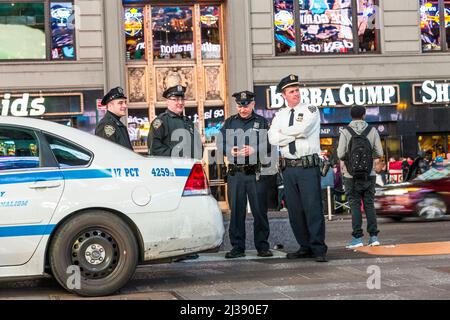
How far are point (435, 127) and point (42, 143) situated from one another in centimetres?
1808

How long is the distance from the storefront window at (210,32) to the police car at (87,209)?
1586cm

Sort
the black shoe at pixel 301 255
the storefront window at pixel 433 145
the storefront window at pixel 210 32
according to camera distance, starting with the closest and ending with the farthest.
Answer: the black shoe at pixel 301 255 < the storefront window at pixel 210 32 < the storefront window at pixel 433 145

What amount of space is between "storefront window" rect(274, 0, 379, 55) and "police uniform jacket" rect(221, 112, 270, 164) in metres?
13.3

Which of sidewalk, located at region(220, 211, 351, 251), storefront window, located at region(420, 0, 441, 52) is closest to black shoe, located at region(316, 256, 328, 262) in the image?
sidewalk, located at region(220, 211, 351, 251)

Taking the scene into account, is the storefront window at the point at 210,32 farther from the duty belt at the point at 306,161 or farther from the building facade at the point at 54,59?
the duty belt at the point at 306,161

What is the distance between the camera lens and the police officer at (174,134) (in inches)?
339

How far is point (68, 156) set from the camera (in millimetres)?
6586

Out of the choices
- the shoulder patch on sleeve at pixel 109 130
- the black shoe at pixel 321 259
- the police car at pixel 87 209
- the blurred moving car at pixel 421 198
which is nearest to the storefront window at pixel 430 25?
the blurred moving car at pixel 421 198

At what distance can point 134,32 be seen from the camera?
2200 cm

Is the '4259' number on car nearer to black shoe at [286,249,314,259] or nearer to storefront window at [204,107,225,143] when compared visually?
black shoe at [286,249,314,259]

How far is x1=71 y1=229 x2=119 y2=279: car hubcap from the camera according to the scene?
6.39 metres
